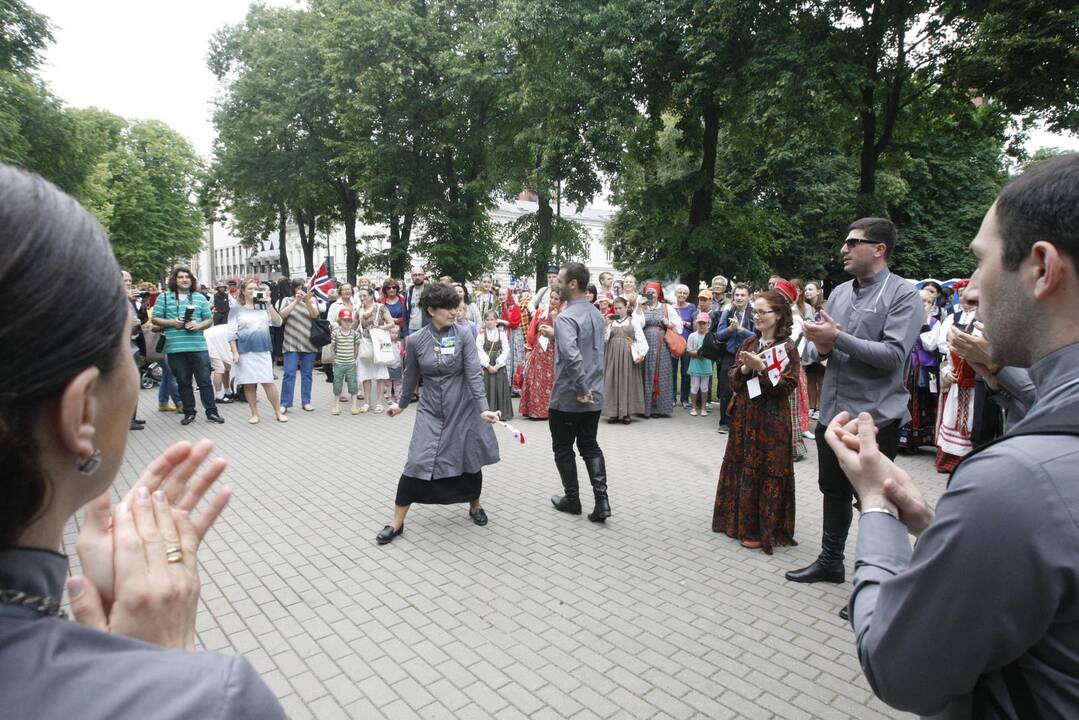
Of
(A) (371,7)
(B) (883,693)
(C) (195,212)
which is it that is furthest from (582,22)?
(C) (195,212)

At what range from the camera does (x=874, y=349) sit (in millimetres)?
3854

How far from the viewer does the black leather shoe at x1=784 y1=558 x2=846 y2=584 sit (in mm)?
4508

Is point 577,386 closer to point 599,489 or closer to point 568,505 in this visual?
point 599,489

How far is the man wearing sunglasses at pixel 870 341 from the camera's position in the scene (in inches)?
154

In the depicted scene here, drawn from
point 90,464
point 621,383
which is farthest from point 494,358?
point 90,464

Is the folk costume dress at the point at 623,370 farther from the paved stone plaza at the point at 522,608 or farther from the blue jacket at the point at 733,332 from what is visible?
the paved stone plaza at the point at 522,608

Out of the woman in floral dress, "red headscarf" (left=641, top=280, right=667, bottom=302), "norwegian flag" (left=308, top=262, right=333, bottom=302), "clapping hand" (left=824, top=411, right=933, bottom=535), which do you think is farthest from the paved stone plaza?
"norwegian flag" (left=308, top=262, right=333, bottom=302)

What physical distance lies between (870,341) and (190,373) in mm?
9193

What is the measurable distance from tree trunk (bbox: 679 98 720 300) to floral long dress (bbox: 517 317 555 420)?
7180mm

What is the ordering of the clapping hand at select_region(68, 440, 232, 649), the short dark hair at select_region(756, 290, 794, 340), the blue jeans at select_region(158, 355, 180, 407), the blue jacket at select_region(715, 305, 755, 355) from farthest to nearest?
the blue jeans at select_region(158, 355, 180, 407), the blue jacket at select_region(715, 305, 755, 355), the short dark hair at select_region(756, 290, 794, 340), the clapping hand at select_region(68, 440, 232, 649)

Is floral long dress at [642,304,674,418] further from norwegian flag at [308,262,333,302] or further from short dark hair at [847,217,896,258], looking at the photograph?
short dark hair at [847,217,896,258]

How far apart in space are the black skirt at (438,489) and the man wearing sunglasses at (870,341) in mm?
2698

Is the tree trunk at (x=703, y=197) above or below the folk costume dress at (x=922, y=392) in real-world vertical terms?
above

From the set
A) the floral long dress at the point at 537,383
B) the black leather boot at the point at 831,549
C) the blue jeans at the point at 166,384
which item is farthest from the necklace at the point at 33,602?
the blue jeans at the point at 166,384
